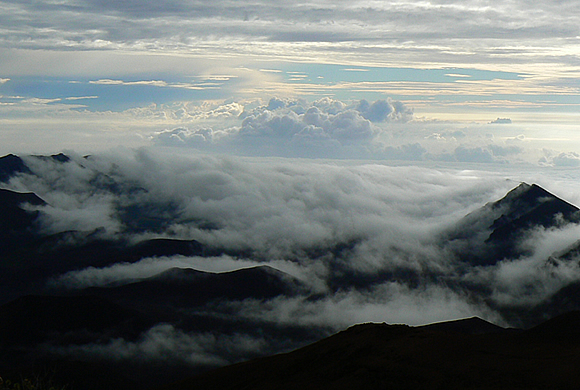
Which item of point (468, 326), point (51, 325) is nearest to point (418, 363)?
point (468, 326)

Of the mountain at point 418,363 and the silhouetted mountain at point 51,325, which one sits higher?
the mountain at point 418,363

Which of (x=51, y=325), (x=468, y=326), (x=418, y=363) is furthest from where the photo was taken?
(x=51, y=325)

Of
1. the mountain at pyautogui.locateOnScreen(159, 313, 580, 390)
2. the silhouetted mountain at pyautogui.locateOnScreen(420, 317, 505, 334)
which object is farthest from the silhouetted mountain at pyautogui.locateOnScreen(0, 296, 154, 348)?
the mountain at pyautogui.locateOnScreen(159, 313, 580, 390)

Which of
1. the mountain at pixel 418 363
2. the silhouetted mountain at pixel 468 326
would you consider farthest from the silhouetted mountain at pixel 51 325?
the mountain at pixel 418 363

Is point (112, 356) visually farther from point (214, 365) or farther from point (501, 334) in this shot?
point (501, 334)

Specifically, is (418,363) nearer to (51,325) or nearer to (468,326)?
(468,326)

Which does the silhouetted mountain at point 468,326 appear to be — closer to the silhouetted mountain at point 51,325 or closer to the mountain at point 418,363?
the mountain at point 418,363

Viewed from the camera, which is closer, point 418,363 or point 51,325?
point 418,363

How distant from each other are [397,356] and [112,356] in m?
145

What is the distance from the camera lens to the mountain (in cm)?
5309

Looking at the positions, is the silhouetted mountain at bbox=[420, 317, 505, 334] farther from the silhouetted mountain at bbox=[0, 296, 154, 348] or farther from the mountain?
the silhouetted mountain at bbox=[0, 296, 154, 348]

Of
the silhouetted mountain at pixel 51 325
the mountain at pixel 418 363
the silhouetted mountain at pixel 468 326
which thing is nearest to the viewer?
the mountain at pixel 418 363

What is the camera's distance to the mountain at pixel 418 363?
5309 cm

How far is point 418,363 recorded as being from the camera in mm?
60719
